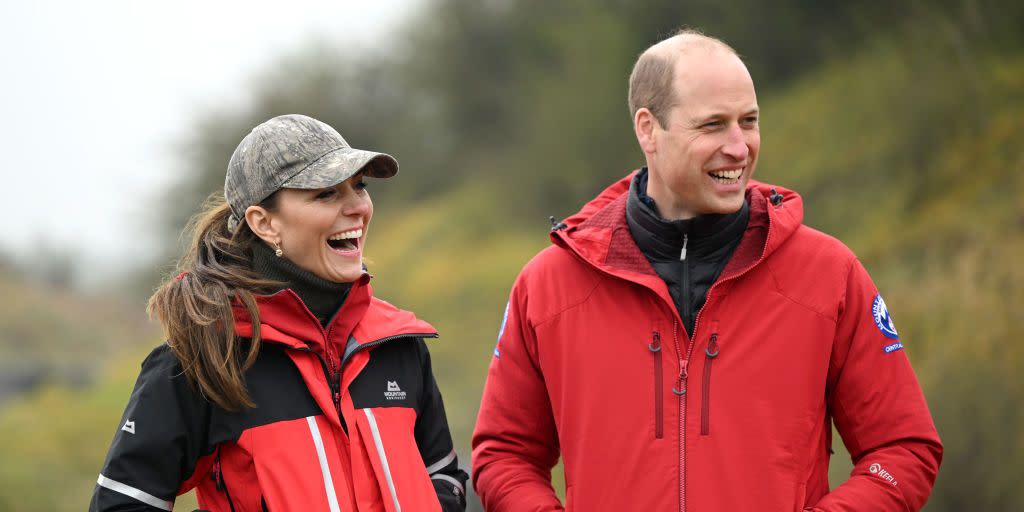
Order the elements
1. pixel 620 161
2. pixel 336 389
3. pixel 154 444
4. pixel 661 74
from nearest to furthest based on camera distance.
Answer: pixel 154 444 → pixel 336 389 → pixel 661 74 → pixel 620 161

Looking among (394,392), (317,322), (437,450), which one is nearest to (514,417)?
(437,450)

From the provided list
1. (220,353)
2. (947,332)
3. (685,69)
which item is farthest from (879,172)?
(220,353)

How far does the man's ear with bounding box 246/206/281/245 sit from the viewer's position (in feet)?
9.68

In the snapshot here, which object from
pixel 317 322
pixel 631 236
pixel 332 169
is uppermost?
pixel 332 169

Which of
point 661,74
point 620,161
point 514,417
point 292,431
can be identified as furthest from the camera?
point 620,161

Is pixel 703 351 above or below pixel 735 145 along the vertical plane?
below

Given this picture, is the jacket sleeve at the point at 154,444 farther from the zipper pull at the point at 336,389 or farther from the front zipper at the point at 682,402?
the front zipper at the point at 682,402

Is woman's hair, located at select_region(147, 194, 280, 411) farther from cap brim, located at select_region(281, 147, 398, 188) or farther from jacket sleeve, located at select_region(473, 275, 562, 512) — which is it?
jacket sleeve, located at select_region(473, 275, 562, 512)

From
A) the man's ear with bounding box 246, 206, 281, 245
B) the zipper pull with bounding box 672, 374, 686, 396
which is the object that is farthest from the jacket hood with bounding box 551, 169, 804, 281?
the man's ear with bounding box 246, 206, 281, 245

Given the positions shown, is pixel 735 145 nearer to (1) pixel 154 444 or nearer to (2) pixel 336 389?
(2) pixel 336 389

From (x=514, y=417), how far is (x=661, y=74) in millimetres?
991

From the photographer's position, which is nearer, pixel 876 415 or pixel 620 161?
pixel 876 415

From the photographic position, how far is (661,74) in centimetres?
309

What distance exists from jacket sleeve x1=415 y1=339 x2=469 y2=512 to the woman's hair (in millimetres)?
497
